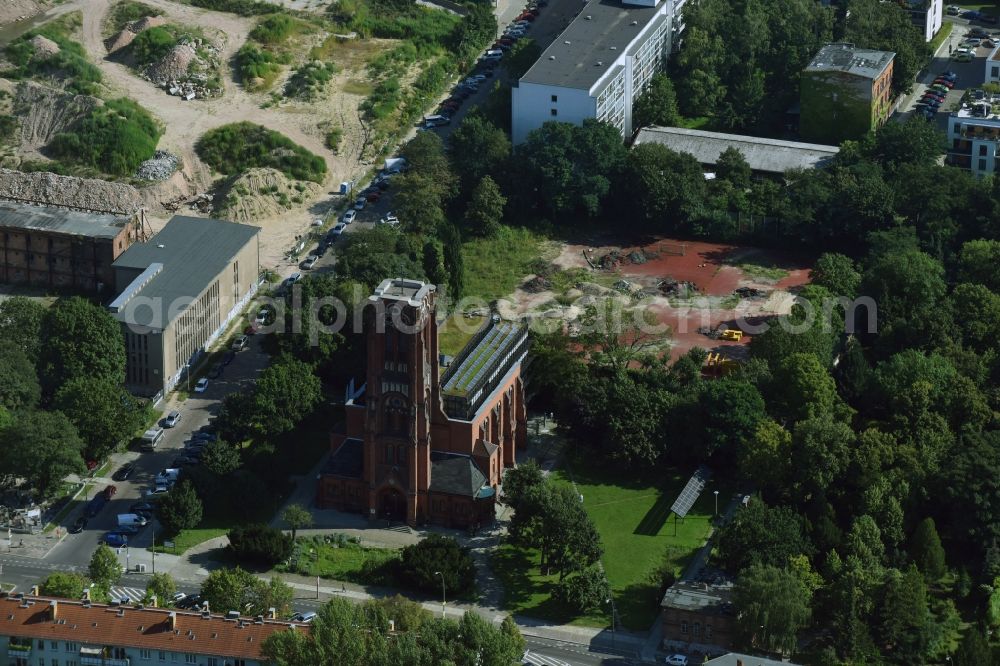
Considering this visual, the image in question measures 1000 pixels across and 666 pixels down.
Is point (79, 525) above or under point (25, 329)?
under

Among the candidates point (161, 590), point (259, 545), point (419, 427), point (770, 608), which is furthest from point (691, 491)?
point (161, 590)

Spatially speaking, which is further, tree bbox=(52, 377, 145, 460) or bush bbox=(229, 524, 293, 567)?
tree bbox=(52, 377, 145, 460)

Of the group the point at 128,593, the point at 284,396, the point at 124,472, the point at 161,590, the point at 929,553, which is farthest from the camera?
the point at 284,396

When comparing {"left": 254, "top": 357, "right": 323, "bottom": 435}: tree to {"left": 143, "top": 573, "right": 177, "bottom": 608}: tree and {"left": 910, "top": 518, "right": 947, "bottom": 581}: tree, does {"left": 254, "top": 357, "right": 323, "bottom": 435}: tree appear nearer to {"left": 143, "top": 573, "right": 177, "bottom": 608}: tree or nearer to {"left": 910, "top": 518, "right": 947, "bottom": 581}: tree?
{"left": 143, "top": 573, "right": 177, "bottom": 608}: tree

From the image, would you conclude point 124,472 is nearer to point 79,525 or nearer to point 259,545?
point 79,525

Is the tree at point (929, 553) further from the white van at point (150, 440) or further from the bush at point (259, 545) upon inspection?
the white van at point (150, 440)

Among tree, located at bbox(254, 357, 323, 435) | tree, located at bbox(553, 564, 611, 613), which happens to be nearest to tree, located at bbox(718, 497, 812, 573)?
tree, located at bbox(553, 564, 611, 613)
